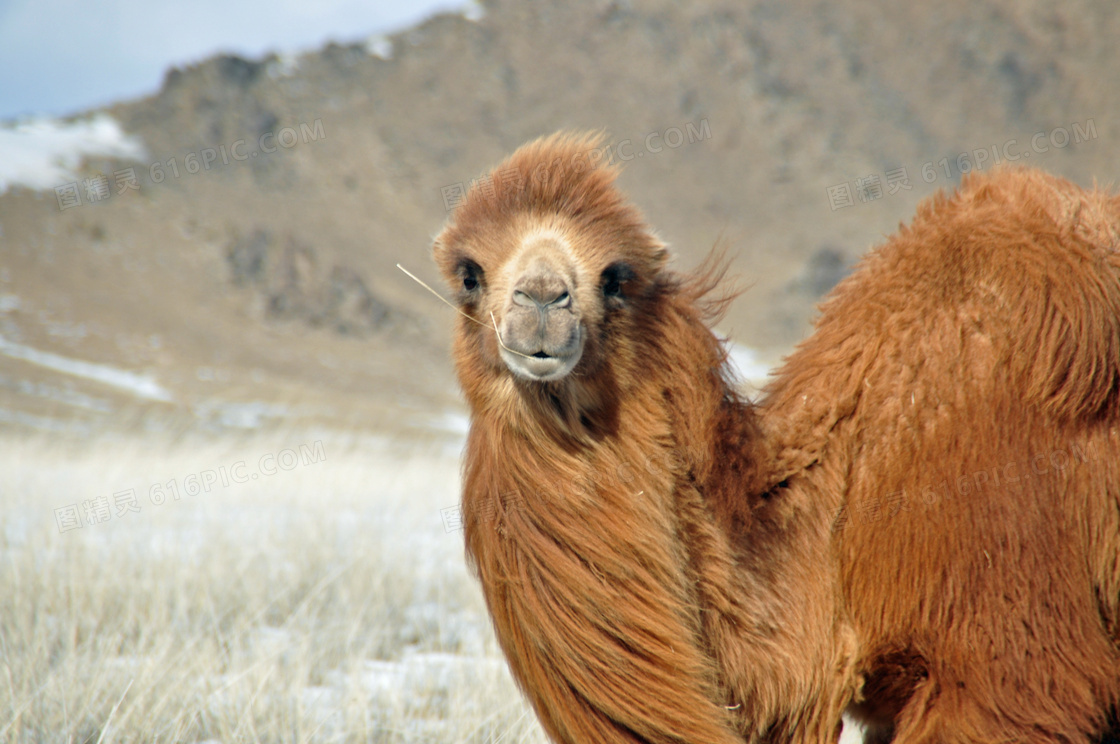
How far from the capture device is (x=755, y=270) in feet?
230

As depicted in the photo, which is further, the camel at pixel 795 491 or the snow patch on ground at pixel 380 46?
the snow patch on ground at pixel 380 46

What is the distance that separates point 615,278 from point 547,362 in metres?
0.47

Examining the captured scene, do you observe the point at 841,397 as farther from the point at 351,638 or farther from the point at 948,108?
the point at 948,108

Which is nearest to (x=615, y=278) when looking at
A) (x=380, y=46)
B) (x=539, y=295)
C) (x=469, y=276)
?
(x=539, y=295)

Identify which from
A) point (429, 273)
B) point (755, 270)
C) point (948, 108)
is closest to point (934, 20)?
point (948, 108)

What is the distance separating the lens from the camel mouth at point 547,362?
2.49m

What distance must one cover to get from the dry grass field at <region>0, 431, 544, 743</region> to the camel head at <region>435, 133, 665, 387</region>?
208 centimetres

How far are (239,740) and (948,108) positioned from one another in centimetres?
10396

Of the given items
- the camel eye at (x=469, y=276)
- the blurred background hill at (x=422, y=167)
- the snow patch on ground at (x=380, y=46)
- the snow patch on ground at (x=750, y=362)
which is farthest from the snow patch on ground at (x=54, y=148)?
the camel eye at (x=469, y=276)

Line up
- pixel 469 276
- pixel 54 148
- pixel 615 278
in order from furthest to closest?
pixel 54 148 < pixel 469 276 < pixel 615 278

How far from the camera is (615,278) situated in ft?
9.17

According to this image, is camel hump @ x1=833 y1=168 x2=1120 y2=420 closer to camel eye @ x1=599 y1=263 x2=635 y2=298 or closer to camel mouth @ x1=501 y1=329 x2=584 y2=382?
camel eye @ x1=599 y1=263 x2=635 y2=298

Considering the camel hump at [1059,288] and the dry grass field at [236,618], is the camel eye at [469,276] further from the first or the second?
the dry grass field at [236,618]

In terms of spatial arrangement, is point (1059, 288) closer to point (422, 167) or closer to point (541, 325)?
point (541, 325)
